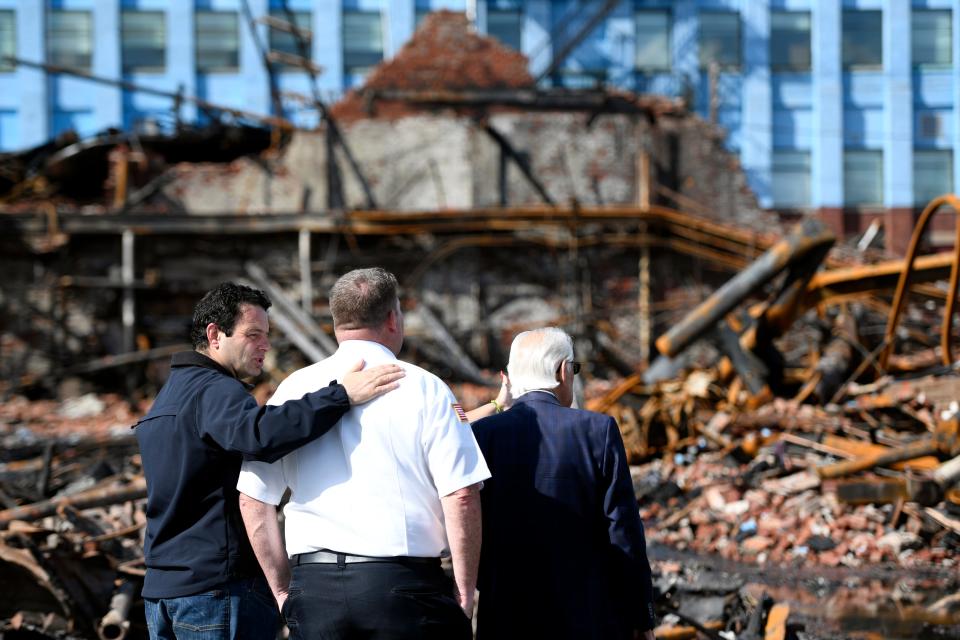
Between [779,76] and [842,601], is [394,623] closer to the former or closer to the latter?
[842,601]

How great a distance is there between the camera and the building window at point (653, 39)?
3034cm

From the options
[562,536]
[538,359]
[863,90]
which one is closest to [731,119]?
[863,90]

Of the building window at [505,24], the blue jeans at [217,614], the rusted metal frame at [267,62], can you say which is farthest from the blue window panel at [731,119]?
the blue jeans at [217,614]

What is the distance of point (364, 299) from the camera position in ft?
10.3

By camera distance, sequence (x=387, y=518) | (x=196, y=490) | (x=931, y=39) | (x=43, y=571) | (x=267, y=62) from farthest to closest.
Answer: (x=931, y=39) → (x=267, y=62) → (x=43, y=571) → (x=196, y=490) → (x=387, y=518)

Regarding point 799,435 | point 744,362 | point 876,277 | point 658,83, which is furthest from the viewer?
point 658,83

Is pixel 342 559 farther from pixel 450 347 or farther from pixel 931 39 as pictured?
pixel 931 39

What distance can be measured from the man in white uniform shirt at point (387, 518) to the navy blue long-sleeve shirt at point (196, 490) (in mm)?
200

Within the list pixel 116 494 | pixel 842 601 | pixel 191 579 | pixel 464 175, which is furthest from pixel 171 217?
pixel 191 579

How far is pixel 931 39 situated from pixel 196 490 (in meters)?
32.2

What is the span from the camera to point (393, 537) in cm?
289

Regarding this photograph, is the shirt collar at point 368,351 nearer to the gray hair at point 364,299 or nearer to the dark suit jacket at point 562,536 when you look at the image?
the gray hair at point 364,299

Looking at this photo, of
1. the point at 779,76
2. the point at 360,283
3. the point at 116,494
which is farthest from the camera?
the point at 779,76

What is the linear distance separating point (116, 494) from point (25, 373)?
12.0 metres
